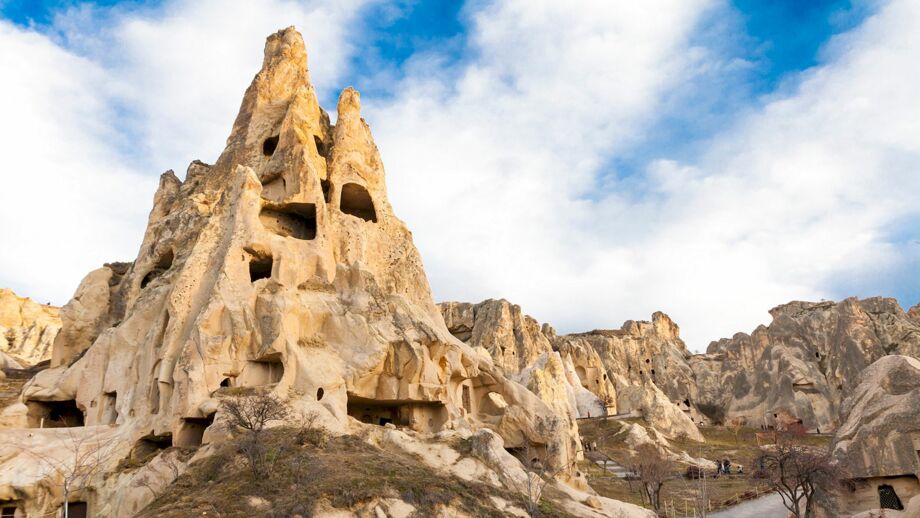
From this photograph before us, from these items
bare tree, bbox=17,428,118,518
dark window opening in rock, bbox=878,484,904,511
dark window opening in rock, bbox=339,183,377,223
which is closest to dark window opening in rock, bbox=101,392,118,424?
bare tree, bbox=17,428,118,518

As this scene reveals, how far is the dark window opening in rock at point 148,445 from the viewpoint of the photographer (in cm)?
2403

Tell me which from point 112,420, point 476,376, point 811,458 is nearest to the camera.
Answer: point 811,458

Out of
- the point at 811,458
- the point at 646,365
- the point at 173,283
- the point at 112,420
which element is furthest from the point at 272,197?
the point at 646,365

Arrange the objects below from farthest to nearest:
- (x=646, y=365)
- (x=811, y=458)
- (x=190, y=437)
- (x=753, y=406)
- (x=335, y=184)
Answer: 1. (x=646, y=365)
2. (x=753, y=406)
3. (x=335, y=184)
4. (x=190, y=437)
5. (x=811, y=458)

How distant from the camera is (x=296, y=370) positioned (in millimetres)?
25328

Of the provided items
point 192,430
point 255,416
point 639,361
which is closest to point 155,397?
point 192,430

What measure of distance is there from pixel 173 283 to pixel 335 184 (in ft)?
34.5

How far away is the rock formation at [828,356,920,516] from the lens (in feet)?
71.9

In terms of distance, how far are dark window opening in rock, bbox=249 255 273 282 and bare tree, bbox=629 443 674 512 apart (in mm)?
19915

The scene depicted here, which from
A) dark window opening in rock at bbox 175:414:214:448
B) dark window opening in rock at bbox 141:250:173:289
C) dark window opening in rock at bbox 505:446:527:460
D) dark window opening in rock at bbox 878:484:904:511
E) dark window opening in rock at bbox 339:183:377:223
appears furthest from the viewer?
dark window opening in rock at bbox 339:183:377:223

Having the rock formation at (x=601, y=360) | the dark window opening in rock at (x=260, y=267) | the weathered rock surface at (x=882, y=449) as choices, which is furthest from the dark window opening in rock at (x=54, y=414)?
the rock formation at (x=601, y=360)

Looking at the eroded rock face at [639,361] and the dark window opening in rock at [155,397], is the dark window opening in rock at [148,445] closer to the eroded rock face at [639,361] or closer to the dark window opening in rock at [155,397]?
the dark window opening in rock at [155,397]

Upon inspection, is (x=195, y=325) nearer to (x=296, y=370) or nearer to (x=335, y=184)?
(x=296, y=370)

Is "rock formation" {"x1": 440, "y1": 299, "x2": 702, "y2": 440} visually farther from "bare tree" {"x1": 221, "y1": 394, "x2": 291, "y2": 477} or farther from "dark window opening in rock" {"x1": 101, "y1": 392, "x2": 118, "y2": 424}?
"bare tree" {"x1": 221, "y1": 394, "x2": 291, "y2": 477}
